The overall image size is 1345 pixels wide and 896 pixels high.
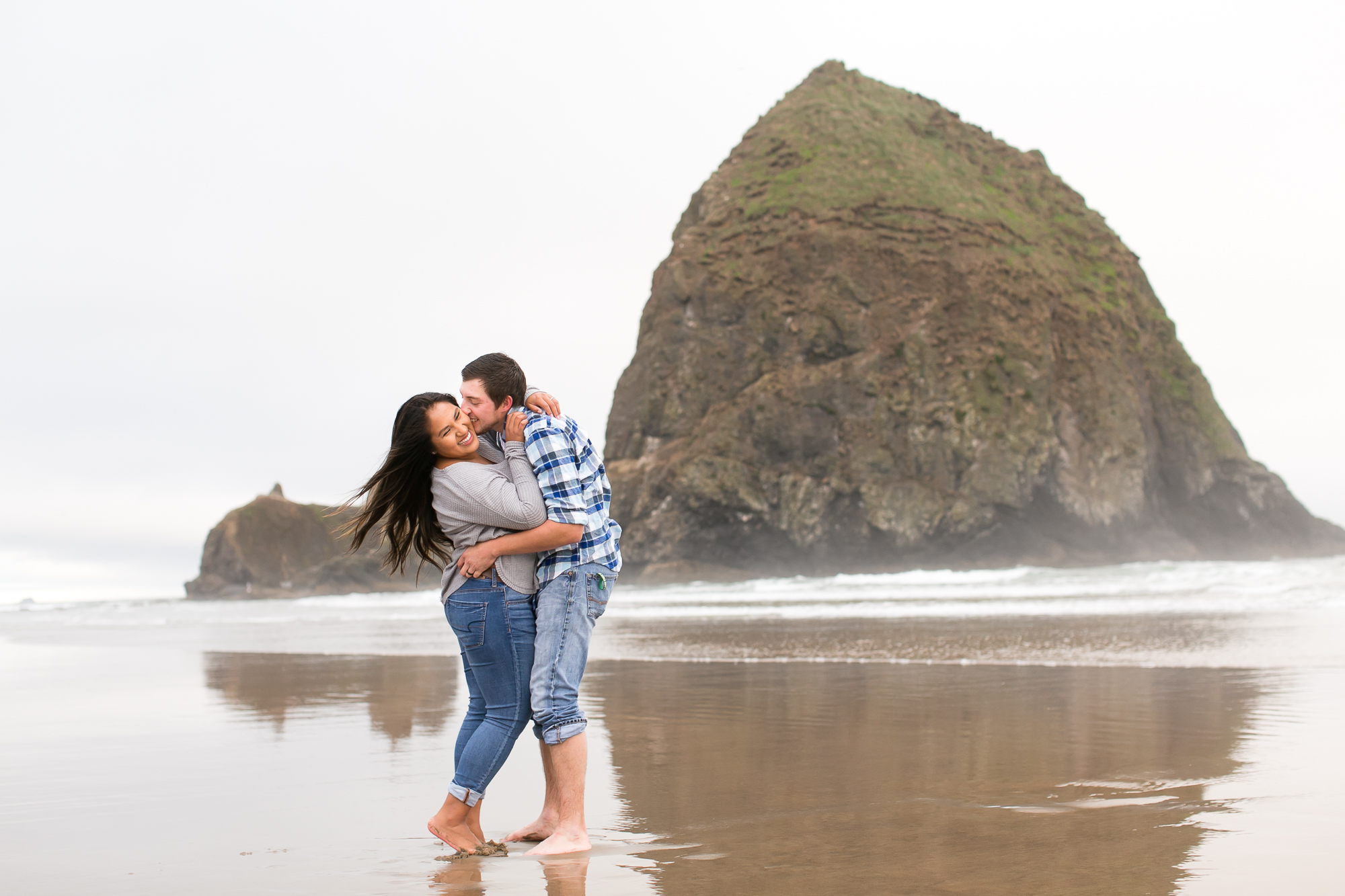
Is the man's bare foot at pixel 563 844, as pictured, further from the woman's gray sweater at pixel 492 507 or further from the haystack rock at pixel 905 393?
the haystack rock at pixel 905 393

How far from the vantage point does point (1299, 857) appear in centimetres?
247

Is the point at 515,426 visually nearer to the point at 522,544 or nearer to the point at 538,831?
the point at 522,544

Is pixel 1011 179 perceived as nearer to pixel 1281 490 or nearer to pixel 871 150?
pixel 871 150

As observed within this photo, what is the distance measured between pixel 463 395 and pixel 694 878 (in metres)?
1.56

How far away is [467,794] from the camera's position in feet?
9.36

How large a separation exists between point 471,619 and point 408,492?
0.44m

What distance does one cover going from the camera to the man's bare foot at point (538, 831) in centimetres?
299

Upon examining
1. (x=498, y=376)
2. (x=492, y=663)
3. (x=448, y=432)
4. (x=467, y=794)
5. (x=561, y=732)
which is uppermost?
(x=498, y=376)

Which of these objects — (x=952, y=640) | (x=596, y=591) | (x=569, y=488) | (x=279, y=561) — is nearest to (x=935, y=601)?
(x=952, y=640)

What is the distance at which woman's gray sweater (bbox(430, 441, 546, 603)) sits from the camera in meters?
2.84

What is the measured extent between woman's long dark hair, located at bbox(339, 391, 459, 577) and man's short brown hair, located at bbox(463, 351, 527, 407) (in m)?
0.12

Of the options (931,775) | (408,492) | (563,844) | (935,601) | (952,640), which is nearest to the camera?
(563,844)

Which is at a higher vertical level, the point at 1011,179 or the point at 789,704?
the point at 1011,179

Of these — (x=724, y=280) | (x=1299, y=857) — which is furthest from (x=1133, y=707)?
(x=724, y=280)
